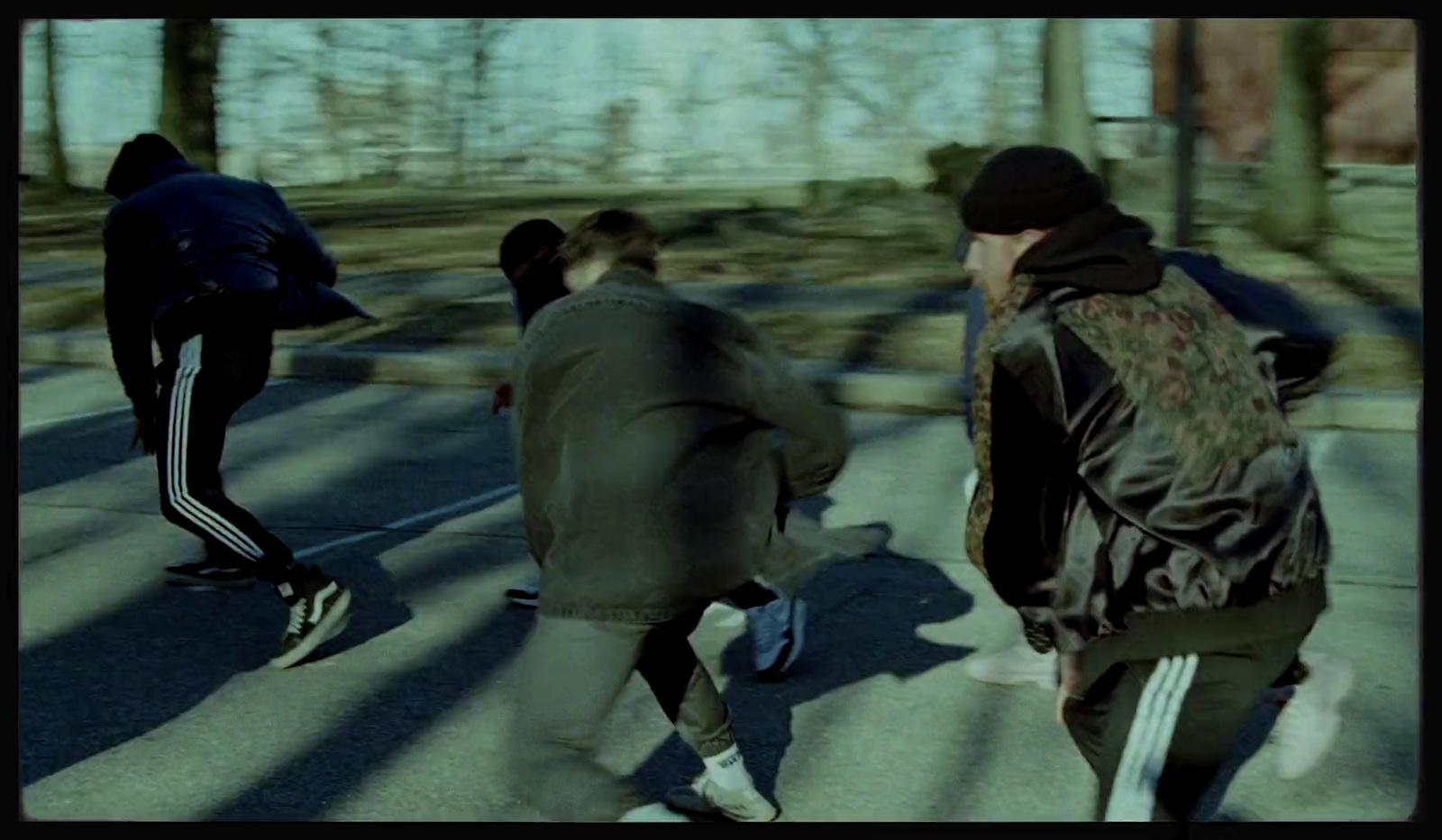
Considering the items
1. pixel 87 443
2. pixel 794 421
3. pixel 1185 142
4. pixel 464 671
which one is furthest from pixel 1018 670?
pixel 1185 142

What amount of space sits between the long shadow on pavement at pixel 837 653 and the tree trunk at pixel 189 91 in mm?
14517

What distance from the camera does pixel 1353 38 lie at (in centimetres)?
2555

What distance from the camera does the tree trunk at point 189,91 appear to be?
811 inches

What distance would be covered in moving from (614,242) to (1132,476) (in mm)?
1322

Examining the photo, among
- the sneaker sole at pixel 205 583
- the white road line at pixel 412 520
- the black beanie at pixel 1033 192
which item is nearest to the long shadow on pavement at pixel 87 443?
the white road line at pixel 412 520

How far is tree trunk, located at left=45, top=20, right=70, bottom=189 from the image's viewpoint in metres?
26.0

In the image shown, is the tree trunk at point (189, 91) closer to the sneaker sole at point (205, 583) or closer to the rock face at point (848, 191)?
the rock face at point (848, 191)

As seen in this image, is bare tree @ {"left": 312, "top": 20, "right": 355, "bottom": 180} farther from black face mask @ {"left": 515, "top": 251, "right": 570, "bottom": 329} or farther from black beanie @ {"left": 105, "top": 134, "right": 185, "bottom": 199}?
black face mask @ {"left": 515, "top": 251, "right": 570, "bottom": 329}

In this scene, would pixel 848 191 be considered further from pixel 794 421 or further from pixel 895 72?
pixel 794 421

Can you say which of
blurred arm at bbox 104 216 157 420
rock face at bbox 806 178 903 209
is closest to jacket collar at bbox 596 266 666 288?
blurred arm at bbox 104 216 157 420

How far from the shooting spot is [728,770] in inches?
187

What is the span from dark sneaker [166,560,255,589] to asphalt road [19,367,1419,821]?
0.07 meters

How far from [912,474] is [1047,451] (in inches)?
236
